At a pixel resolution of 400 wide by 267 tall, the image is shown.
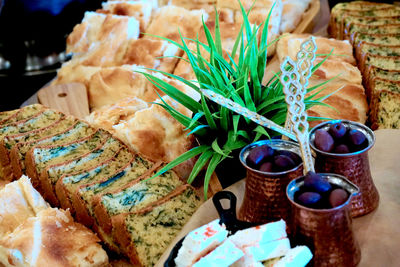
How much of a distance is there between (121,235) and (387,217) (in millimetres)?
1120

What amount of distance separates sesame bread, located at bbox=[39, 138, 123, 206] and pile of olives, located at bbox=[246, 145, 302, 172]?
1011 mm

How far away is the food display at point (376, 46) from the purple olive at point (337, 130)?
1.04 meters

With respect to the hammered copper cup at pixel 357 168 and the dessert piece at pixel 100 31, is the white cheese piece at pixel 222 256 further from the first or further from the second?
the dessert piece at pixel 100 31

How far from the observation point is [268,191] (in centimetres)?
160

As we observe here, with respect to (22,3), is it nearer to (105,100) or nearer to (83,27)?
(83,27)

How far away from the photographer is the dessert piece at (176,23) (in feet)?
11.5

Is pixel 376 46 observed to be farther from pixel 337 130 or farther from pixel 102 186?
pixel 102 186

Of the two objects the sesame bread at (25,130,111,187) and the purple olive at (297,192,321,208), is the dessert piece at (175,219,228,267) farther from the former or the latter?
the sesame bread at (25,130,111,187)

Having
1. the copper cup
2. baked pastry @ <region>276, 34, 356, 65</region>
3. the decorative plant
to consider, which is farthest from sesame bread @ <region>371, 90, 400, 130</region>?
the copper cup

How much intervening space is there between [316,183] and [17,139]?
1866mm

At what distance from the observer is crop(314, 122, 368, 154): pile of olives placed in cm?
165

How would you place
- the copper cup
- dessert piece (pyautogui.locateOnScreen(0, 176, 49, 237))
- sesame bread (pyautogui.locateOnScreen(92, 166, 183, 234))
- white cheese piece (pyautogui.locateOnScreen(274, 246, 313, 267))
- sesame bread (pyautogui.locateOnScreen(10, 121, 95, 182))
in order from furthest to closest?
1. sesame bread (pyautogui.locateOnScreen(10, 121, 95, 182))
2. dessert piece (pyautogui.locateOnScreen(0, 176, 49, 237))
3. sesame bread (pyautogui.locateOnScreen(92, 166, 183, 234))
4. the copper cup
5. white cheese piece (pyautogui.locateOnScreen(274, 246, 313, 267))

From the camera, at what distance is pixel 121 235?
1.98 meters

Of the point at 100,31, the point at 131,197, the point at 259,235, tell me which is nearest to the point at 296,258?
the point at 259,235
